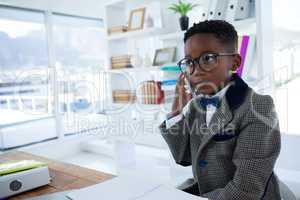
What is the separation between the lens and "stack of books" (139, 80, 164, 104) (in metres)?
2.58

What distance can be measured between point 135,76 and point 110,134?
73 cm

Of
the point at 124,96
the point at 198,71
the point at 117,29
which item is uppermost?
the point at 117,29

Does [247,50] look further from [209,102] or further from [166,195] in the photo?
[166,195]

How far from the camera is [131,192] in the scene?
→ 0.84 metres

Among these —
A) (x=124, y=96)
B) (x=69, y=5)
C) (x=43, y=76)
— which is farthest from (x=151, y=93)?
(x=69, y=5)

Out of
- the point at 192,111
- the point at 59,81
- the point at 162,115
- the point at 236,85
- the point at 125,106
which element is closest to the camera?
the point at 236,85

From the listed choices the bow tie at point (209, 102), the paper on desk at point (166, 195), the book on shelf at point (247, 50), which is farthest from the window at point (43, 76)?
the paper on desk at point (166, 195)

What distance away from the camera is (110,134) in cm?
320

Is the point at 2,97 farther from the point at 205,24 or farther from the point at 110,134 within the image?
the point at 205,24

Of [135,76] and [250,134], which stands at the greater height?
[135,76]

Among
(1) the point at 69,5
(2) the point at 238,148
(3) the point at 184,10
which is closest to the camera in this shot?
(2) the point at 238,148

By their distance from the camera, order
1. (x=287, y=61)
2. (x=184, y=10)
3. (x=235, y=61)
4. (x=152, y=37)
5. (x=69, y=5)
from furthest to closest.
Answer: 1. (x=69, y=5)
2. (x=152, y=37)
3. (x=184, y=10)
4. (x=287, y=61)
5. (x=235, y=61)

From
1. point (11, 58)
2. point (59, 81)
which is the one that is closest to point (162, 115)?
point (59, 81)

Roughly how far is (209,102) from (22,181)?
29.2 inches
